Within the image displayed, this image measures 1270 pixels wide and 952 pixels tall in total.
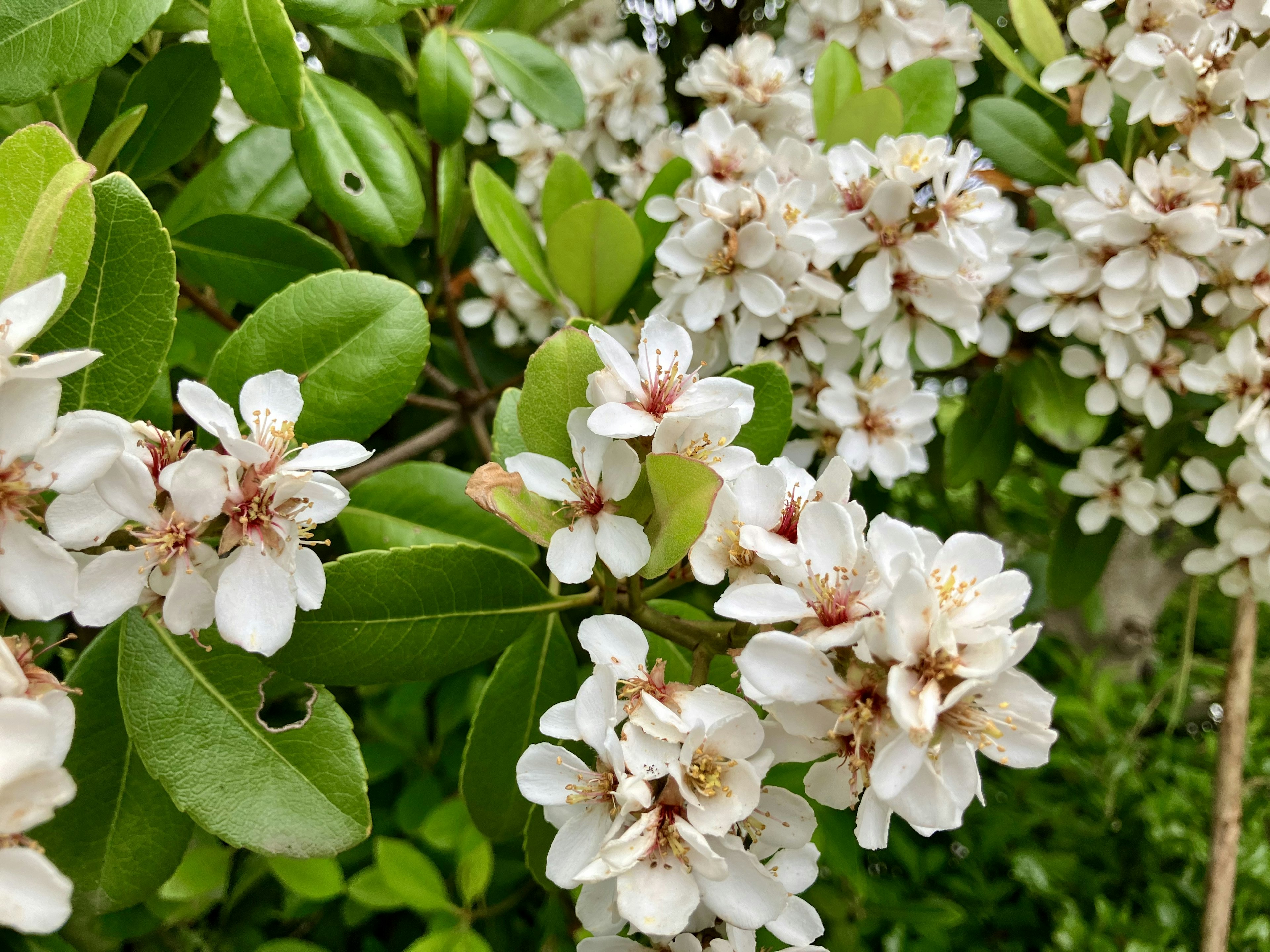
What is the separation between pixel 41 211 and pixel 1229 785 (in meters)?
1.87

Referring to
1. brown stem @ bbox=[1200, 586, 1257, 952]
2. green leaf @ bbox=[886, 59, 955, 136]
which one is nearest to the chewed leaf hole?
green leaf @ bbox=[886, 59, 955, 136]

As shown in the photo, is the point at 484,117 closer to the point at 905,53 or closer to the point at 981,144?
the point at 905,53

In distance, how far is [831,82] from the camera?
129 cm

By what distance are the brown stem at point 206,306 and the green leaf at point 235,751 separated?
0.59 meters

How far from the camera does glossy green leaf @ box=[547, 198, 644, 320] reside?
43.7 inches

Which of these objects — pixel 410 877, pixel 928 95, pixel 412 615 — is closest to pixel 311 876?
pixel 410 877

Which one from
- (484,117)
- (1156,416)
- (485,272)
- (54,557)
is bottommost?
(1156,416)

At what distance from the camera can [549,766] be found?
2.31ft

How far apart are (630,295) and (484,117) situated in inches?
31.9

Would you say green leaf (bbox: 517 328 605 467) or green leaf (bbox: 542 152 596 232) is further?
green leaf (bbox: 542 152 596 232)

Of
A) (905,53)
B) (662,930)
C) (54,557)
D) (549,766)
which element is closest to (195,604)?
(54,557)

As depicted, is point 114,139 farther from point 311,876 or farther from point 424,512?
point 311,876

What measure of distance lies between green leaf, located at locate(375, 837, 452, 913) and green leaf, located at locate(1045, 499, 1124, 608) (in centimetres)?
123

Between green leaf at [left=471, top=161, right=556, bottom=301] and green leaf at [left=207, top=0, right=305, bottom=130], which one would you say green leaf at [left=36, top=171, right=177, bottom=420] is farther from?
green leaf at [left=471, top=161, right=556, bottom=301]
